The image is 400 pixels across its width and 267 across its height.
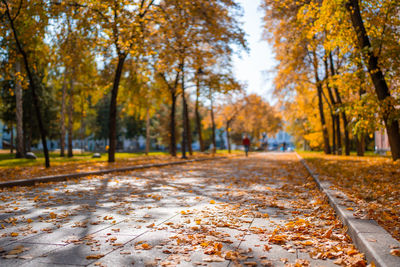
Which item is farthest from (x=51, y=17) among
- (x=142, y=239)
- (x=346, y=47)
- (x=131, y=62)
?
(x=142, y=239)

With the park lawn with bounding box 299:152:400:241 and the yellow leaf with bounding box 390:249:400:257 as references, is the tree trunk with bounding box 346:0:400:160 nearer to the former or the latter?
the park lawn with bounding box 299:152:400:241

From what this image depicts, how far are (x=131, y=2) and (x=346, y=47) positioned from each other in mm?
8027

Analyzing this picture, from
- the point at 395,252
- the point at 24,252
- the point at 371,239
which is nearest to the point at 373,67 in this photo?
the point at 371,239

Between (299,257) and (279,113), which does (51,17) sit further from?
(279,113)

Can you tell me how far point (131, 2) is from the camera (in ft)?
43.4

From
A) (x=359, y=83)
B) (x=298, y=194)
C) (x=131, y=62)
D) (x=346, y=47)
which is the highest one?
(x=131, y=62)

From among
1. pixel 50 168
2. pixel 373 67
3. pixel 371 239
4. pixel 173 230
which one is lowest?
pixel 173 230

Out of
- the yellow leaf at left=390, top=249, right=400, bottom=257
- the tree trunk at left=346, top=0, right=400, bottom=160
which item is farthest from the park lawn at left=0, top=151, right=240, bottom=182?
the tree trunk at left=346, top=0, right=400, bottom=160

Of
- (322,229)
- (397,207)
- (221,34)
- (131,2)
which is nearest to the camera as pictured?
(322,229)

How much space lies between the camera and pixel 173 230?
15.0ft

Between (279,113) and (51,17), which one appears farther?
(279,113)

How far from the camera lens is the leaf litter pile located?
11.4 ft

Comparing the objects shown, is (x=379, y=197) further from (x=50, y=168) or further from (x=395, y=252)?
(x=50, y=168)

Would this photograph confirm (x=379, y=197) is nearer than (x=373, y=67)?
Yes
